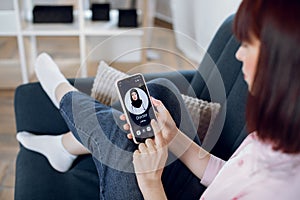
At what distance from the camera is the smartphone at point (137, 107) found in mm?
997

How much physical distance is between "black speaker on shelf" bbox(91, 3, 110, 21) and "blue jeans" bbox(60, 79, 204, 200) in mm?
1429

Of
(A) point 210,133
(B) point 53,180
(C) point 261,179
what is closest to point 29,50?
(B) point 53,180

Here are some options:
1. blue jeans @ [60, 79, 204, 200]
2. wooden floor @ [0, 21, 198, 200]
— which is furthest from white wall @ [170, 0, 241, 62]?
blue jeans @ [60, 79, 204, 200]

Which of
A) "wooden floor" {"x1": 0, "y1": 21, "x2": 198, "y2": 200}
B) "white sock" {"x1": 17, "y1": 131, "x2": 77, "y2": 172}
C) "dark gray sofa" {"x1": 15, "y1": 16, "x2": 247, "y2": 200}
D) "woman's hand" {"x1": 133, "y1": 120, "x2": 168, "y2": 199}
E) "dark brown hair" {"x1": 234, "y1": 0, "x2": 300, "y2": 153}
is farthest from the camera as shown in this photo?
"wooden floor" {"x1": 0, "y1": 21, "x2": 198, "y2": 200}

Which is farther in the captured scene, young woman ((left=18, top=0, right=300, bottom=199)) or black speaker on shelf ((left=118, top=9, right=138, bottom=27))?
black speaker on shelf ((left=118, top=9, right=138, bottom=27))

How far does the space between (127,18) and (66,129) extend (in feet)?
4.02

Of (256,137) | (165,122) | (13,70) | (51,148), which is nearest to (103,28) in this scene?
(13,70)

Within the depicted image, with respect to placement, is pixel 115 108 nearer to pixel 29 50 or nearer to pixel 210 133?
pixel 210 133

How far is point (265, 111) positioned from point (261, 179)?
0.47 feet

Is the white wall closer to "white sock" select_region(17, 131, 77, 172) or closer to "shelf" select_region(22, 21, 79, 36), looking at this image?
"shelf" select_region(22, 21, 79, 36)

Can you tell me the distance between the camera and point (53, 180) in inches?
49.6

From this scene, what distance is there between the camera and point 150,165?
960mm

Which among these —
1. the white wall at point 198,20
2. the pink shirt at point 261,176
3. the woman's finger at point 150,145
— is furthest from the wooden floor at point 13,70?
the pink shirt at point 261,176

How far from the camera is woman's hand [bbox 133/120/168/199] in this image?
3.11 ft
